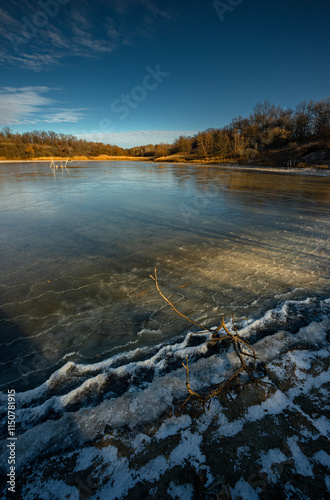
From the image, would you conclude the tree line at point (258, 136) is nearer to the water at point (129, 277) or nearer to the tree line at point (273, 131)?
the tree line at point (273, 131)

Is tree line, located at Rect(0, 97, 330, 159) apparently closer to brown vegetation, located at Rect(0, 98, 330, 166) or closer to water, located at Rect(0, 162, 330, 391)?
brown vegetation, located at Rect(0, 98, 330, 166)

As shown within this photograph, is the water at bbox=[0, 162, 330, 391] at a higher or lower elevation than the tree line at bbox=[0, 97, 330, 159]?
lower

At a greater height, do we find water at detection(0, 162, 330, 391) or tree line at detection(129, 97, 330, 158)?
tree line at detection(129, 97, 330, 158)

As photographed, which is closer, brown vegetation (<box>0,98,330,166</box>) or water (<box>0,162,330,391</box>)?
water (<box>0,162,330,391</box>)

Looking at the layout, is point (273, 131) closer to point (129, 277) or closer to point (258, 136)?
point (258, 136)

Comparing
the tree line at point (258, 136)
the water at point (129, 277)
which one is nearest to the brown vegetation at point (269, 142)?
the tree line at point (258, 136)

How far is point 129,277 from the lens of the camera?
3.82 metres

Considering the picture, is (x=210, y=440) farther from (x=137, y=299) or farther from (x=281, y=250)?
(x=281, y=250)

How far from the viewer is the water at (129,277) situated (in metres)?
2.48

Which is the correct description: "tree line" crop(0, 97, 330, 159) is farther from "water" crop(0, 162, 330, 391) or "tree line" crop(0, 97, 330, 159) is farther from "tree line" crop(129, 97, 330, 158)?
"water" crop(0, 162, 330, 391)

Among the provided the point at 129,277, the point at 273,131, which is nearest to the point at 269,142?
the point at 273,131

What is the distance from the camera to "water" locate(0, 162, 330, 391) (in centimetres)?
248

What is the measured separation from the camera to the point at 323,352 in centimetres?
214

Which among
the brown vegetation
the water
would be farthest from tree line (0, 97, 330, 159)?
the water
